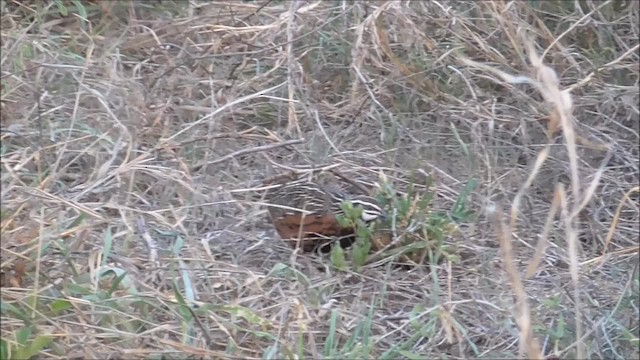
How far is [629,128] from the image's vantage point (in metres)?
2.15

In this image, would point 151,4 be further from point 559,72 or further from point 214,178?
point 559,72

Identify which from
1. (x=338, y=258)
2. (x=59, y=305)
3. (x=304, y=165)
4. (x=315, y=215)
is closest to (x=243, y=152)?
(x=304, y=165)

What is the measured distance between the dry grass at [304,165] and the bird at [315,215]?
0.17 feet

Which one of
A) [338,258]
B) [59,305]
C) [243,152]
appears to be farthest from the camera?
[243,152]

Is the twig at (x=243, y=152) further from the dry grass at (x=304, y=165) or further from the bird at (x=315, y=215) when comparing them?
the bird at (x=315, y=215)

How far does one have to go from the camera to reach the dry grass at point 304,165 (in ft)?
5.11

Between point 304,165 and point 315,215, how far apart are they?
304mm

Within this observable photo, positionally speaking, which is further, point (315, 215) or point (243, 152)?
point (243, 152)

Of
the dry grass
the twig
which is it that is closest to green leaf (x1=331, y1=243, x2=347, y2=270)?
the dry grass

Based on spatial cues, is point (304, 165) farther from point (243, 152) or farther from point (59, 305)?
point (59, 305)

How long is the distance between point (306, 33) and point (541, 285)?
102 centimetres

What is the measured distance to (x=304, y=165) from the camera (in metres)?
2.14

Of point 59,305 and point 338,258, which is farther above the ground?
point 59,305

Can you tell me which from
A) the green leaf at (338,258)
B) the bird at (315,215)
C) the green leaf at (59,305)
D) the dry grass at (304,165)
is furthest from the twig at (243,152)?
the green leaf at (59,305)
